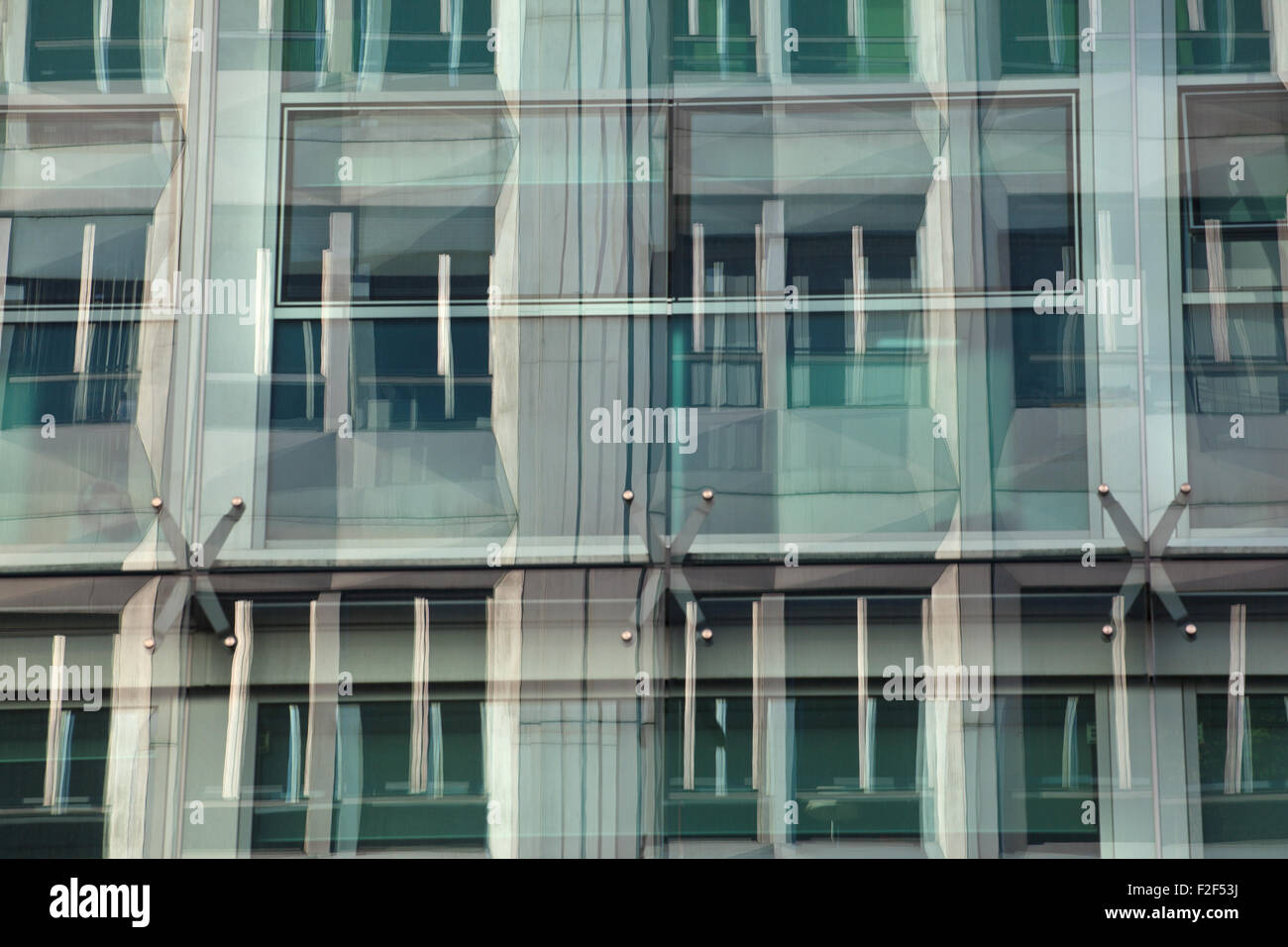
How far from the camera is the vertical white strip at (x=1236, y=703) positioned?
607cm

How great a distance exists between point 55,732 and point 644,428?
266 centimetres

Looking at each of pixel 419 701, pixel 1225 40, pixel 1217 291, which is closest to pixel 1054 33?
pixel 1225 40

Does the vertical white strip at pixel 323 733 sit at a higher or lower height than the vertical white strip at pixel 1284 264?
lower

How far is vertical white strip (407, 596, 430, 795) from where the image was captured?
614 centimetres

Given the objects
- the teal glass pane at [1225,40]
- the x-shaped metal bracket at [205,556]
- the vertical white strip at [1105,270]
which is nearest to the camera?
the x-shaped metal bracket at [205,556]

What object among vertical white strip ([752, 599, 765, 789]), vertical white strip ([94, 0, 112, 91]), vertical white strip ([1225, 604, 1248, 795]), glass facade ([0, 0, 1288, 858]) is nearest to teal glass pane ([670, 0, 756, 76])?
glass facade ([0, 0, 1288, 858])

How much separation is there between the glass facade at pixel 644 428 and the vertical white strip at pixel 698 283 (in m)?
0.03

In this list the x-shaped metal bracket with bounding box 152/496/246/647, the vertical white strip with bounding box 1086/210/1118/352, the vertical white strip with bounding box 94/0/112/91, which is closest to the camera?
the x-shaped metal bracket with bounding box 152/496/246/647

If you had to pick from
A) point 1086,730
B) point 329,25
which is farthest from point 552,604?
point 329,25

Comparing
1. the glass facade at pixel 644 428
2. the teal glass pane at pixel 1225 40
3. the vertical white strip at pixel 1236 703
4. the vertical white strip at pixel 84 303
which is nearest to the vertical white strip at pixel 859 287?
the glass facade at pixel 644 428

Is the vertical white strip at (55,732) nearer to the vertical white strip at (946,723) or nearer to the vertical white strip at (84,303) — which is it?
the vertical white strip at (84,303)

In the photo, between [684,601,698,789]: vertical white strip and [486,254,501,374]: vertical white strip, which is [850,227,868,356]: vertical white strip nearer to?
[684,601,698,789]: vertical white strip

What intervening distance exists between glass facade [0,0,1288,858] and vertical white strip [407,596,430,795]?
0.01 metres
